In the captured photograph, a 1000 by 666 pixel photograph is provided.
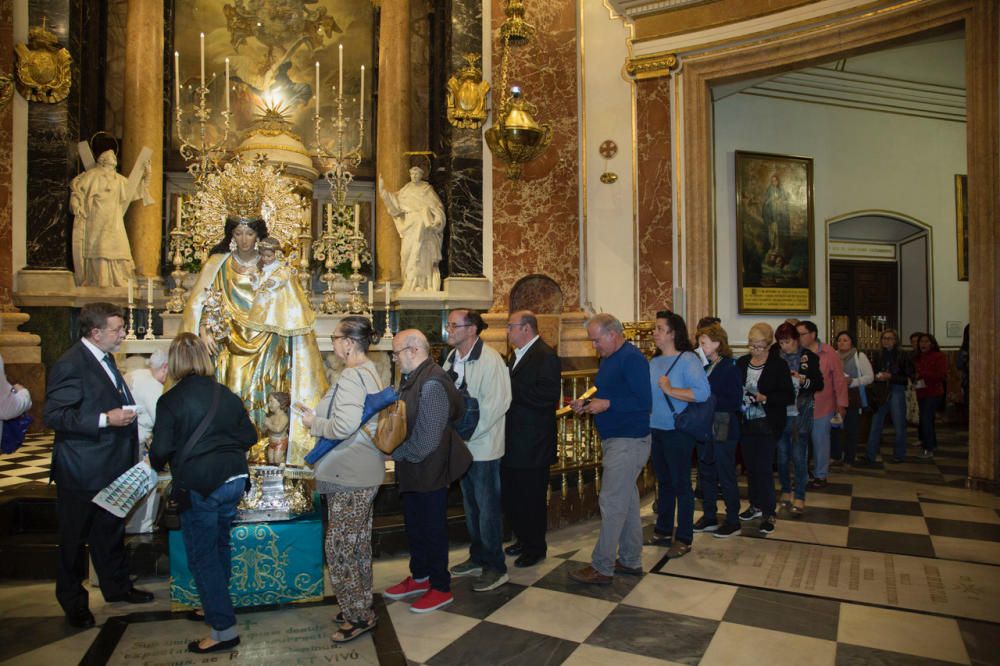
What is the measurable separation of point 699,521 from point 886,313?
32.0 feet

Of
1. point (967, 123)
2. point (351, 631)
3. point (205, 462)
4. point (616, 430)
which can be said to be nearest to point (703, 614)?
point (616, 430)

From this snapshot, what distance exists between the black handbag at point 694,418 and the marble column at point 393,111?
5811 millimetres

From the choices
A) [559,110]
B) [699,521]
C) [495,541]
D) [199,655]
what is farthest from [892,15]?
[199,655]

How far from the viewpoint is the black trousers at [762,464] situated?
5.43 meters

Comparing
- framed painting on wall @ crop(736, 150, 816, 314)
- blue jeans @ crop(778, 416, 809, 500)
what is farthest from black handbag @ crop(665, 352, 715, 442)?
framed painting on wall @ crop(736, 150, 816, 314)

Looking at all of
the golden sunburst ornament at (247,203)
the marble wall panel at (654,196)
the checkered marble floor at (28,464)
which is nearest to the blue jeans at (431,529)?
the checkered marble floor at (28,464)

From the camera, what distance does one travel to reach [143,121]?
938cm

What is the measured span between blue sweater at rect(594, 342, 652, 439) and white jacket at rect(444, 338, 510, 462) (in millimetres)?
633

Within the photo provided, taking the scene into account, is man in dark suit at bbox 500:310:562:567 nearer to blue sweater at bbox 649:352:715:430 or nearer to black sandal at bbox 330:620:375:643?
blue sweater at bbox 649:352:715:430

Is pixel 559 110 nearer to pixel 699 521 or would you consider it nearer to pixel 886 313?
pixel 699 521

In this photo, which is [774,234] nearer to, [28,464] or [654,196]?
[654,196]

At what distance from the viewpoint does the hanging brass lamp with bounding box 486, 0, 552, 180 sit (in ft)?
26.5

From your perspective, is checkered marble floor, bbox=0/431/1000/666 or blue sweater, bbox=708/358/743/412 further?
blue sweater, bbox=708/358/743/412

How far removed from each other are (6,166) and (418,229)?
4827 mm
